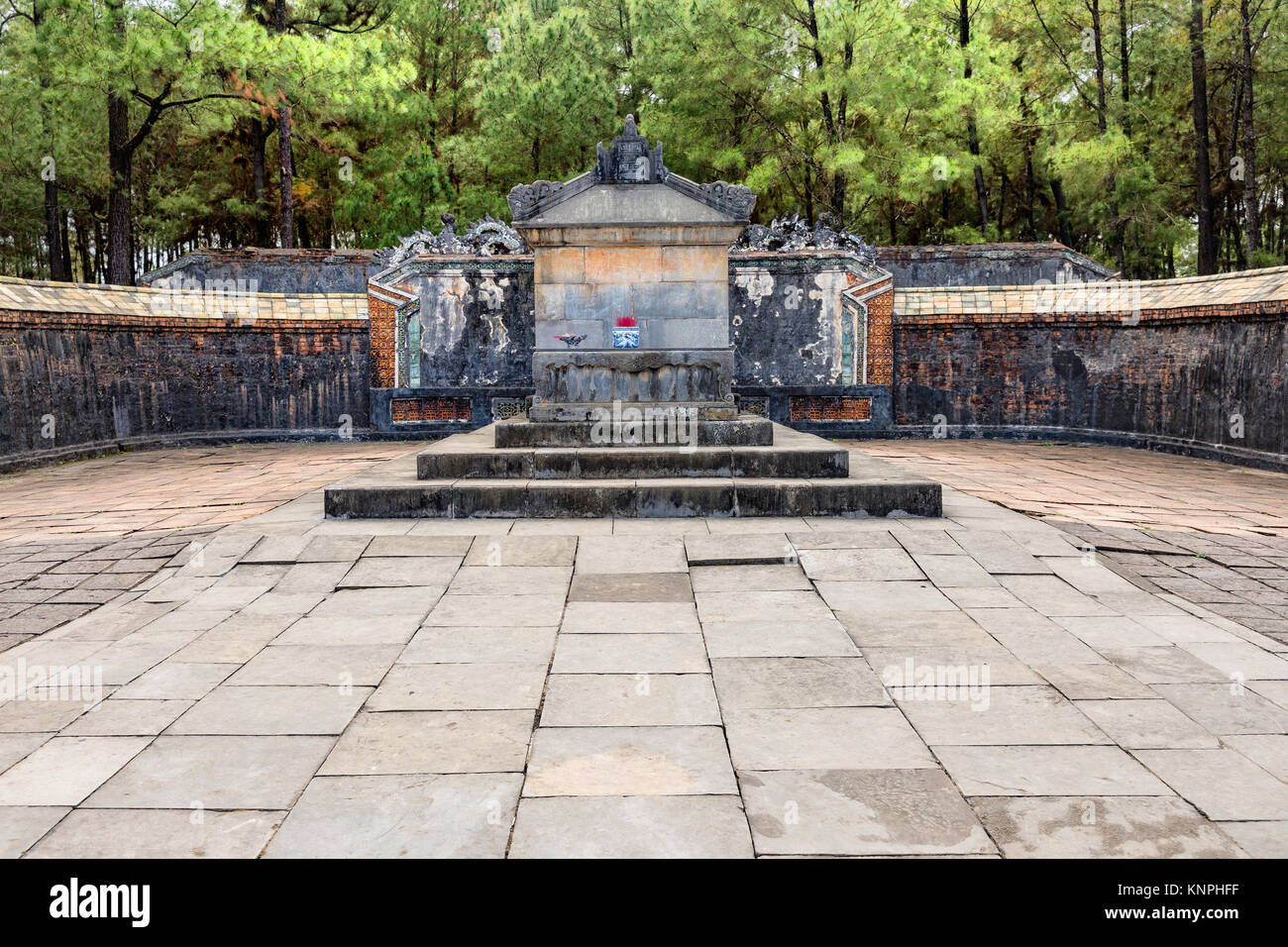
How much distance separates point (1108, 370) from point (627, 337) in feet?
27.5

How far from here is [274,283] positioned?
20.0 metres

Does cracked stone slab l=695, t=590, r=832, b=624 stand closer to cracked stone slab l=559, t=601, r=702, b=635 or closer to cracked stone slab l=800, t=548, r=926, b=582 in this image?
cracked stone slab l=559, t=601, r=702, b=635

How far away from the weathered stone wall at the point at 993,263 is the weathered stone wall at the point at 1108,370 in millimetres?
5252

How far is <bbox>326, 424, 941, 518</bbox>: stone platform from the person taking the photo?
7023 millimetres

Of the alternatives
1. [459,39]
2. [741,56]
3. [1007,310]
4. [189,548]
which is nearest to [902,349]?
[1007,310]

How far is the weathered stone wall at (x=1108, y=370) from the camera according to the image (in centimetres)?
1088

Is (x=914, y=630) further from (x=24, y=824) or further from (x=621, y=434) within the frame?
(x=621, y=434)

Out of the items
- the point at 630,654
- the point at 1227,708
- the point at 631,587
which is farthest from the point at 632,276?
the point at 1227,708

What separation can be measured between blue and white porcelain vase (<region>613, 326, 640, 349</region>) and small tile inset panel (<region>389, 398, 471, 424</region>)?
5917 millimetres

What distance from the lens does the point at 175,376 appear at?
1364 cm

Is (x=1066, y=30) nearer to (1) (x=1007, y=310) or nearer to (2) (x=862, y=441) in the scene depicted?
(1) (x=1007, y=310)

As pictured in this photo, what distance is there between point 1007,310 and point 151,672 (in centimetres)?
1320

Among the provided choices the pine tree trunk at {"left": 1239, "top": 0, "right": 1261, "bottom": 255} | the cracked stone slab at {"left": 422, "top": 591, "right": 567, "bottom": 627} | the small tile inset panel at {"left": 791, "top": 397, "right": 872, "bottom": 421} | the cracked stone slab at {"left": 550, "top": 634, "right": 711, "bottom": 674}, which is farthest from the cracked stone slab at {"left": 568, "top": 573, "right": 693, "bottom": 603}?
the pine tree trunk at {"left": 1239, "top": 0, "right": 1261, "bottom": 255}

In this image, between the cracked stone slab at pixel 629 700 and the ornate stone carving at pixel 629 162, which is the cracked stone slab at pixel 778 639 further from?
the ornate stone carving at pixel 629 162
